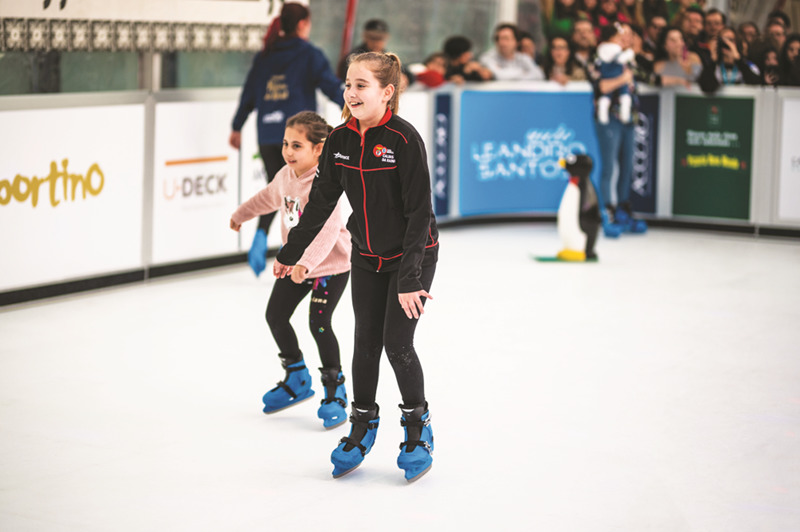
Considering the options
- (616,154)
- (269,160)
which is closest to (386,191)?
(269,160)

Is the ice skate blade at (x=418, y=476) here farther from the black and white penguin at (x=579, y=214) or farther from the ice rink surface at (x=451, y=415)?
the black and white penguin at (x=579, y=214)

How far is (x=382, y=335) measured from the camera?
11.9ft

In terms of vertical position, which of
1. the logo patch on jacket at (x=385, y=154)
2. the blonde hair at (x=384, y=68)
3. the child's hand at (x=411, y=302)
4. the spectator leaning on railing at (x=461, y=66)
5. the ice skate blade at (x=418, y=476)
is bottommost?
the ice skate blade at (x=418, y=476)

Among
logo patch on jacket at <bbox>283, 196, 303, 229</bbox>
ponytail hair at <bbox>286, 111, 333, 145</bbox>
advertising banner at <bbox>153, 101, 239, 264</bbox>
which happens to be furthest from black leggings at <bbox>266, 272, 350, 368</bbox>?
advertising banner at <bbox>153, 101, 239, 264</bbox>

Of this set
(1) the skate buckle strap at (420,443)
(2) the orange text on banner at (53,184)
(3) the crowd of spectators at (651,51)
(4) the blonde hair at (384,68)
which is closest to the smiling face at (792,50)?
(3) the crowd of spectators at (651,51)

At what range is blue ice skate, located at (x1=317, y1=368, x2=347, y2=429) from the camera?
4098mm

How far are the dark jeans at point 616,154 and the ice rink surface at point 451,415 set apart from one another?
214cm

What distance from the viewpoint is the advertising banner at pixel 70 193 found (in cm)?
605

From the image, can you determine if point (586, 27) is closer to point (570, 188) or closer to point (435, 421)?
point (570, 188)

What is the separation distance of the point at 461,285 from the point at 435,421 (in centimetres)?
283

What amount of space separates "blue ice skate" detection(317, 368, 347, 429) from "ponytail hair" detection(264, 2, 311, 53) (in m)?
3.27

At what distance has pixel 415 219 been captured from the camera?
3.40 meters

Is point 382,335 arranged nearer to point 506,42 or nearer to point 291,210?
point 291,210

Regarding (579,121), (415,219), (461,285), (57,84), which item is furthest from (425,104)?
(415,219)
